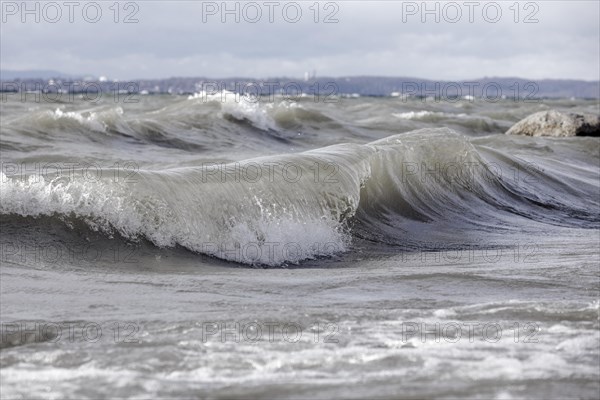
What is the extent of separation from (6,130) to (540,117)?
36.4 feet

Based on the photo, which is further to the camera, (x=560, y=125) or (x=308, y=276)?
(x=560, y=125)

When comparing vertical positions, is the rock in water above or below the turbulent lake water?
above

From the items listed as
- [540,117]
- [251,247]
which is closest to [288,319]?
[251,247]

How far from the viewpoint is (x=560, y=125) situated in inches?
805

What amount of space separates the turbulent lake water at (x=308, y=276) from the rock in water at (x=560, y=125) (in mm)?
6706

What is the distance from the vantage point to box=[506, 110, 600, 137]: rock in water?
66.3ft

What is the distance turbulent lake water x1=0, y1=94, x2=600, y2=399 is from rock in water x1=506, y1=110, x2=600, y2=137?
6.71m

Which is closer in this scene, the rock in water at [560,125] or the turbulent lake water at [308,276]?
the turbulent lake water at [308,276]

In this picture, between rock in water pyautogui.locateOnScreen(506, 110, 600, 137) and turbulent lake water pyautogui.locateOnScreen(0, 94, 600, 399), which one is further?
rock in water pyautogui.locateOnScreen(506, 110, 600, 137)

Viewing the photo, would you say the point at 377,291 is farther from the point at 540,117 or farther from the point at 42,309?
the point at 540,117

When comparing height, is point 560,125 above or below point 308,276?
above

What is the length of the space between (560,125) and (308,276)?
50.5ft

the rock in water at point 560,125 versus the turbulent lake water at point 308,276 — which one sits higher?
the rock in water at point 560,125

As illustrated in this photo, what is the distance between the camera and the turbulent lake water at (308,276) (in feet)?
12.4
